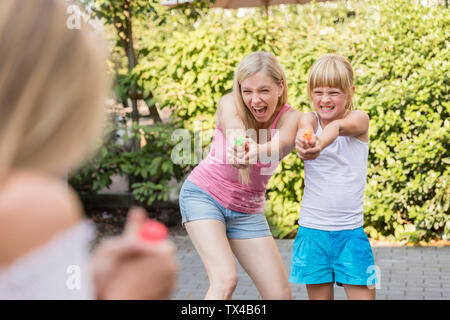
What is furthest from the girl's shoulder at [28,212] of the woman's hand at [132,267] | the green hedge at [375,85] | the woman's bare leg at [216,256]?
the green hedge at [375,85]

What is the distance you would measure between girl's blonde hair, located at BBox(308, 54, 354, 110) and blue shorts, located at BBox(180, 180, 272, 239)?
738mm

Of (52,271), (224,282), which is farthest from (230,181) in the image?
(52,271)

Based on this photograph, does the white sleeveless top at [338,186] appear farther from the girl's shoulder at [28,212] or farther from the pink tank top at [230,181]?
the girl's shoulder at [28,212]

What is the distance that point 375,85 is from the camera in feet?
19.1

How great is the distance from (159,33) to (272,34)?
1.92 metres

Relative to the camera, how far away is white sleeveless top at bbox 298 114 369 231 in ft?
9.75

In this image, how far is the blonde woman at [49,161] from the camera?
1047 mm

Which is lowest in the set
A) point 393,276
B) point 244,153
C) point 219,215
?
point 393,276

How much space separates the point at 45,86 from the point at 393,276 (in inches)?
174

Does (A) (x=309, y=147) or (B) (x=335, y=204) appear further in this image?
(B) (x=335, y=204)

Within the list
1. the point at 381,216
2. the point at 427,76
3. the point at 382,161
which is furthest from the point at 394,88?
the point at 381,216

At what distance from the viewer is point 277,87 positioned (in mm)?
3107

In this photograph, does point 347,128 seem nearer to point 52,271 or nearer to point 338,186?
point 338,186
